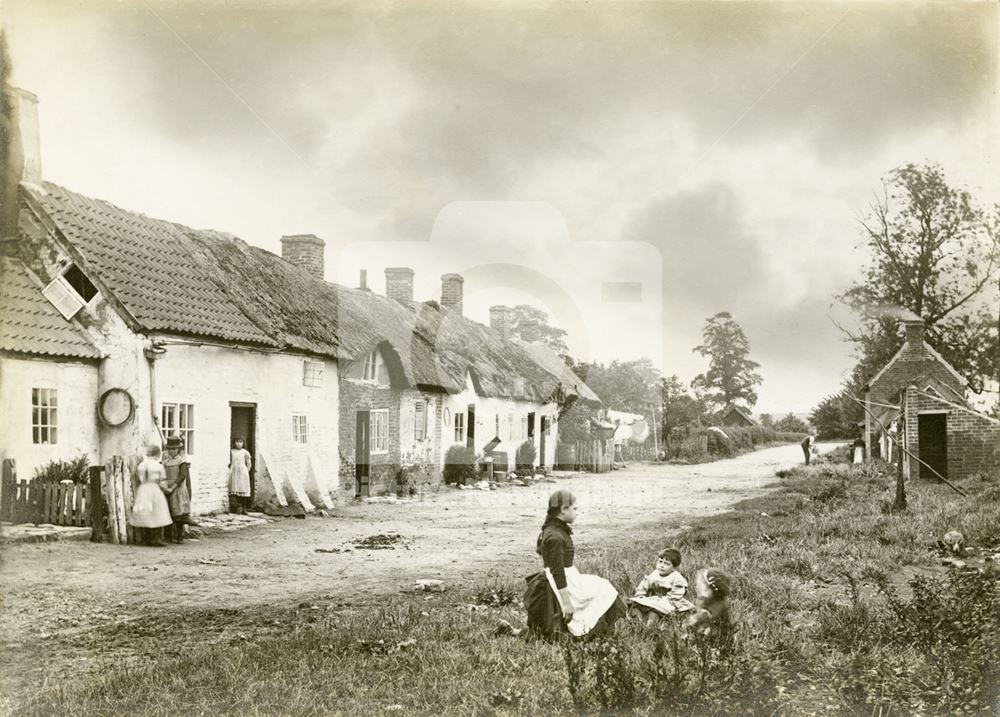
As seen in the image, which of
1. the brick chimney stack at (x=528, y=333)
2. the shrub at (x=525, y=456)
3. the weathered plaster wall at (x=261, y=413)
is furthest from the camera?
the shrub at (x=525, y=456)

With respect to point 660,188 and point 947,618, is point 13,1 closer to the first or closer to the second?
point 660,188

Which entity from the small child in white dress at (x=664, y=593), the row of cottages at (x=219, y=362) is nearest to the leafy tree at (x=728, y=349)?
the small child in white dress at (x=664, y=593)

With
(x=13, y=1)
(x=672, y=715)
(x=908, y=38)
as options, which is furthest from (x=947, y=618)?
(x=13, y=1)

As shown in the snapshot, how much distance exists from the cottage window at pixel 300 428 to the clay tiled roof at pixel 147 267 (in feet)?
5.49

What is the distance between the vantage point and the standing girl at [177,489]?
993cm

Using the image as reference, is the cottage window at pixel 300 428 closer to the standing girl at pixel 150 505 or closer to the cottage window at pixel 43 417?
the standing girl at pixel 150 505

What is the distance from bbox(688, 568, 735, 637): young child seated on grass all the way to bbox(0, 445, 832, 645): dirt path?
3.00 m

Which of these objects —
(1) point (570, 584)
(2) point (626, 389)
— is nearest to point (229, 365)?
(1) point (570, 584)

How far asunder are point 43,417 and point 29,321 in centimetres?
107

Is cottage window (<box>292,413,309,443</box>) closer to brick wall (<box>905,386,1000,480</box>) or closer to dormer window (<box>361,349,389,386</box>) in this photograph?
dormer window (<box>361,349,389,386</box>)

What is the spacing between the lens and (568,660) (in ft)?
14.9

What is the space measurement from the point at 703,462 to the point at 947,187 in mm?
22334

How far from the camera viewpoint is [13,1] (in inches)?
265

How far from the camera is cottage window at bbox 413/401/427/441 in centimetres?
1800
